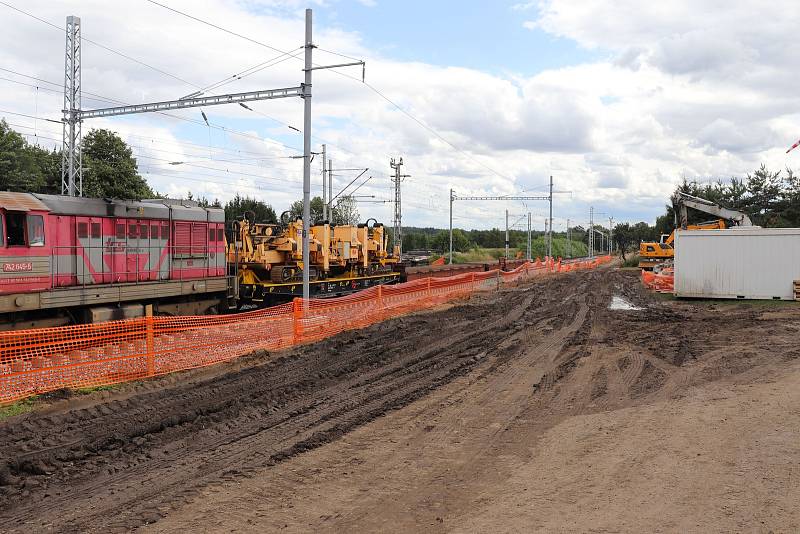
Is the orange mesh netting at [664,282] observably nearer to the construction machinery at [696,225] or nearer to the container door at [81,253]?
the construction machinery at [696,225]

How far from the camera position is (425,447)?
7.26 m

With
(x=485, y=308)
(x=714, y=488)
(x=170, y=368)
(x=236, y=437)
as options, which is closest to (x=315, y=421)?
(x=236, y=437)

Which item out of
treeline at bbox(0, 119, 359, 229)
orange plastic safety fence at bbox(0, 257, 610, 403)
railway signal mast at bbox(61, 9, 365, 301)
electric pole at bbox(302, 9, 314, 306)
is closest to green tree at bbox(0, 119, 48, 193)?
treeline at bbox(0, 119, 359, 229)

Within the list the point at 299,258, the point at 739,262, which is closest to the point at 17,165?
the point at 299,258

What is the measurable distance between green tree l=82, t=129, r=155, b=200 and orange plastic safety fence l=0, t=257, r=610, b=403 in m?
25.2

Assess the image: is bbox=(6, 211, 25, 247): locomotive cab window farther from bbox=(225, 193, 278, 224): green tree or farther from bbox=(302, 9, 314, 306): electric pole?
bbox=(225, 193, 278, 224): green tree

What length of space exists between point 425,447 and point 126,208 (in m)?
11.2

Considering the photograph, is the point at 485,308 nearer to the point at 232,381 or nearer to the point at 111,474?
the point at 232,381

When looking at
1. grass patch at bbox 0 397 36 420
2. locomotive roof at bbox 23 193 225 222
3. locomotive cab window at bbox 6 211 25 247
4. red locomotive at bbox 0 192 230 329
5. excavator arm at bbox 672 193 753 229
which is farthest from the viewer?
excavator arm at bbox 672 193 753 229

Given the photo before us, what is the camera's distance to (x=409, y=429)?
7.98 metres

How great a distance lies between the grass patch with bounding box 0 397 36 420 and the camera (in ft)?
27.1

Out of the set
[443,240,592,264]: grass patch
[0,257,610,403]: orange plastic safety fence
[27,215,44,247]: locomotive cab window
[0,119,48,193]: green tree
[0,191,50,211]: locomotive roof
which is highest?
[0,119,48,193]: green tree

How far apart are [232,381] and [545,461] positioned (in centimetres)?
566

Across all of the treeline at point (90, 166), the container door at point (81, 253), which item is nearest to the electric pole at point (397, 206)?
the treeline at point (90, 166)
